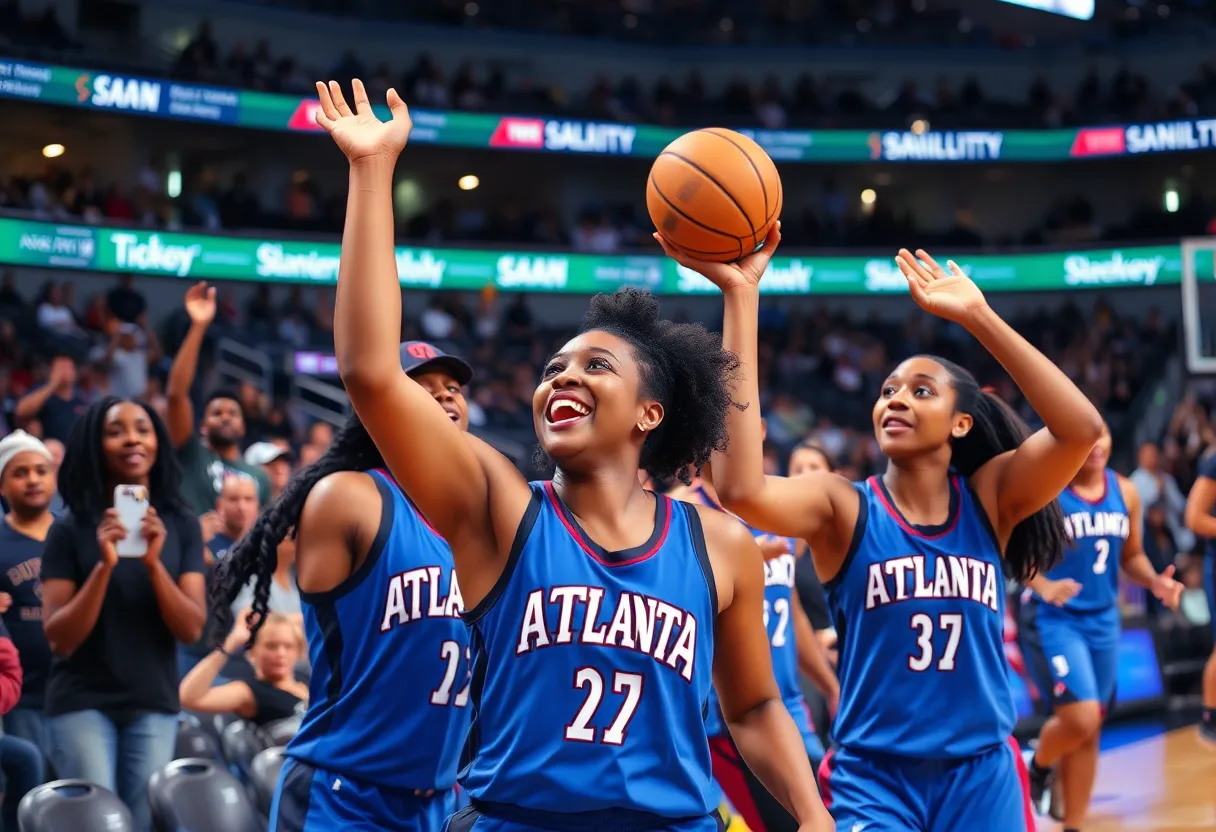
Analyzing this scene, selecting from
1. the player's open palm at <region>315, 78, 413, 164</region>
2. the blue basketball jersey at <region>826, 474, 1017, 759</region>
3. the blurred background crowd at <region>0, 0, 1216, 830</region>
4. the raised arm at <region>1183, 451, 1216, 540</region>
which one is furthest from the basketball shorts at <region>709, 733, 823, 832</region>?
the blurred background crowd at <region>0, 0, 1216, 830</region>

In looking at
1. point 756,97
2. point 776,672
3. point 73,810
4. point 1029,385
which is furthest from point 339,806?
point 756,97

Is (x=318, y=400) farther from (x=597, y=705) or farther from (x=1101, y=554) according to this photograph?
(x=597, y=705)

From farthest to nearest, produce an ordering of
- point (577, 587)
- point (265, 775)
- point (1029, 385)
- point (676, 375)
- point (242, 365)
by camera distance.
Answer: point (242, 365) → point (265, 775) → point (1029, 385) → point (676, 375) → point (577, 587)

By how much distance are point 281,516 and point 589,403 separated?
136 centimetres

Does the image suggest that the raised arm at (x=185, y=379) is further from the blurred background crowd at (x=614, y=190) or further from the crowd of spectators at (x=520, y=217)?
the crowd of spectators at (x=520, y=217)

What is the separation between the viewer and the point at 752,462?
11.4ft

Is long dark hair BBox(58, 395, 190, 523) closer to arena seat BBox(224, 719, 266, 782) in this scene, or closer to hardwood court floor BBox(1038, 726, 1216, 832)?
arena seat BBox(224, 719, 266, 782)

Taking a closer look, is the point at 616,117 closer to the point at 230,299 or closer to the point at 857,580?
the point at 230,299

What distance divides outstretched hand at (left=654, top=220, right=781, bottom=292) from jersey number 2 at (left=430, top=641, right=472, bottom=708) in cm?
109

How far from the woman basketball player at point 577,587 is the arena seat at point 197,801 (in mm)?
2258

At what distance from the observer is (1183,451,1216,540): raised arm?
7676 millimetres

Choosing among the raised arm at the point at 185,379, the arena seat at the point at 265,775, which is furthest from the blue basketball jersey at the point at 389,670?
the raised arm at the point at 185,379

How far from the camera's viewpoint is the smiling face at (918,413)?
4.00 metres

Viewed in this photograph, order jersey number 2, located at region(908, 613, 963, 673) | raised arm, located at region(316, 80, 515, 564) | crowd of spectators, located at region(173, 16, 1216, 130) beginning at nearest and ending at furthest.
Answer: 1. raised arm, located at region(316, 80, 515, 564)
2. jersey number 2, located at region(908, 613, 963, 673)
3. crowd of spectators, located at region(173, 16, 1216, 130)
